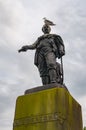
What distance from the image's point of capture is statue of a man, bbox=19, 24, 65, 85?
8.89 m

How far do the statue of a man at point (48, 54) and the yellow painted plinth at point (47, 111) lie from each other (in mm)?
691

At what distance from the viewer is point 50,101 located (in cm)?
802

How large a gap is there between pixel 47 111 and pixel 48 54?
6.24ft

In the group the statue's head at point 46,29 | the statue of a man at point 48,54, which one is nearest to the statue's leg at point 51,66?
the statue of a man at point 48,54

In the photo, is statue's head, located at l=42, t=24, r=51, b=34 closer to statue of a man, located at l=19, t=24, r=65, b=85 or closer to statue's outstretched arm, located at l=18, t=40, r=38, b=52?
statue of a man, located at l=19, t=24, r=65, b=85

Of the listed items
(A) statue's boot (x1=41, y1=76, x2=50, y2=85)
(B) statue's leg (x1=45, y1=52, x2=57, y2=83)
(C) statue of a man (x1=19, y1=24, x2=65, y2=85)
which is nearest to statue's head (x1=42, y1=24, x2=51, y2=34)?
(C) statue of a man (x1=19, y1=24, x2=65, y2=85)

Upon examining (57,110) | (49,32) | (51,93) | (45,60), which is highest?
(49,32)

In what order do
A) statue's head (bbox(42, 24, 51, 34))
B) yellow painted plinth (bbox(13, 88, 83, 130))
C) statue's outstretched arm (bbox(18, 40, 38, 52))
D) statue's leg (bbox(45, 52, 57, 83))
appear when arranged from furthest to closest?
1. statue's head (bbox(42, 24, 51, 34))
2. statue's outstretched arm (bbox(18, 40, 38, 52))
3. statue's leg (bbox(45, 52, 57, 83))
4. yellow painted plinth (bbox(13, 88, 83, 130))

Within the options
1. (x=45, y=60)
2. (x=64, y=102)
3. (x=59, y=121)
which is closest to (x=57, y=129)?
(x=59, y=121)

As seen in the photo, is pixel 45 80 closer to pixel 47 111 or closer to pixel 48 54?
pixel 48 54

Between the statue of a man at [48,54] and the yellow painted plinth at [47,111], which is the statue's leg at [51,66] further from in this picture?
the yellow painted plinth at [47,111]

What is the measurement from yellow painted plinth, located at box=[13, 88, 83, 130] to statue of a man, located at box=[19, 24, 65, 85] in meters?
0.69

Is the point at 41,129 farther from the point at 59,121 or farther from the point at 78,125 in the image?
the point at 78,125

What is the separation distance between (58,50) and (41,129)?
2.69 meters
